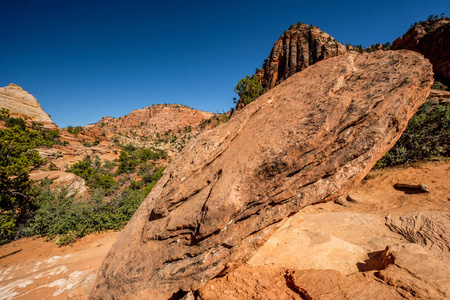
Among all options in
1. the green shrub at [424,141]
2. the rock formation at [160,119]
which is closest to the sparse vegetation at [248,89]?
the green shrub at [424,141]

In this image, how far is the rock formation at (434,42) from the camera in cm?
2955

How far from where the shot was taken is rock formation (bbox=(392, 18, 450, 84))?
2955 cm

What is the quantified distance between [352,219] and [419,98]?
5.14 meters

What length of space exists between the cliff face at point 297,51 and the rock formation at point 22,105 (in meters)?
50.2

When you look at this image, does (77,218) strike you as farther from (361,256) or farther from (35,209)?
(361,256)

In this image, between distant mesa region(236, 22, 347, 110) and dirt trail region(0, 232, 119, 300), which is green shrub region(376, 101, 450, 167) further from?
distant mesa region(236, 22, 347, 110)

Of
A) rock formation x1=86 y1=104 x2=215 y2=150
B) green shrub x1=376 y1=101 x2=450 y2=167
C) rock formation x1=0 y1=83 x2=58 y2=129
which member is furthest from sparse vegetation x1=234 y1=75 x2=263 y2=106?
rock formation x1=86 y1=104 x2=215 y2=150

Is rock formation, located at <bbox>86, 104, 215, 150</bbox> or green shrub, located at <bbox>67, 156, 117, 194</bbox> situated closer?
green shrub, located at <bbox>67, 156, 117, 194</bbox>

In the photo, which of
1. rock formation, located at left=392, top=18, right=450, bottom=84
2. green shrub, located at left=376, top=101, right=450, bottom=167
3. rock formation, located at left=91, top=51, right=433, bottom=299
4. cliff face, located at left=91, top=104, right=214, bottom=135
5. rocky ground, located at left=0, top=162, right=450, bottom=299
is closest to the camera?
rocky ground, located at left=0, top=162, right=450, bottom=299

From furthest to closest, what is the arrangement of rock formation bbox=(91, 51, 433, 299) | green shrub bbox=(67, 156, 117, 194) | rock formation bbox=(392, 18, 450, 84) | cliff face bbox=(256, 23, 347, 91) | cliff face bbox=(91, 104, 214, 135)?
1. cliff face bbox=(91, 104, 214, 135)
2. cliff face bbox=(256, 23, 347, 91)
3. rock formation bbox=(392, 18, 450, 84)
4. green shrub bbox=(67, 156, 117, 194)
5. rock formation bbox=(91, 51, 433, 299)

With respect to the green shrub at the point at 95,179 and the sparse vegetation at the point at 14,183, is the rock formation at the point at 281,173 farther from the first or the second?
the green shrub at the point at 95,179

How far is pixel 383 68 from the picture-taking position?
358cm

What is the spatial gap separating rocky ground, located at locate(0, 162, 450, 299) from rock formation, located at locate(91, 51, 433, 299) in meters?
0.88

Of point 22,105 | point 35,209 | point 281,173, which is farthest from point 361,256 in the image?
point 22,105
